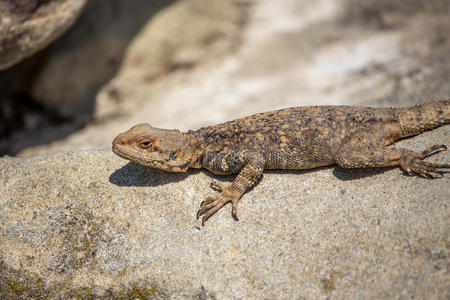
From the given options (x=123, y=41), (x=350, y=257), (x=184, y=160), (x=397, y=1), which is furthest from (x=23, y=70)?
(x=397, y=1)

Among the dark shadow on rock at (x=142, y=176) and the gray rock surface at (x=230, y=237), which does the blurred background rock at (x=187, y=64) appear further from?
the gray rock surface at (x=230, y=237)

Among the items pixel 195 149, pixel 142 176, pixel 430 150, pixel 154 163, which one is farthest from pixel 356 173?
pixel 142 176

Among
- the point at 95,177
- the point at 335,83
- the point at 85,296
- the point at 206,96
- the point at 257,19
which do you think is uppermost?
the point at 257,19

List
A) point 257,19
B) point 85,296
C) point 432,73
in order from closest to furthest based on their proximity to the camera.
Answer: point 85,296 < point 432,73 < point 257,19

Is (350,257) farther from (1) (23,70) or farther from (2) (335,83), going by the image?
(1) (23,70)

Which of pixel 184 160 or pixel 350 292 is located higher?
pixel 184 160

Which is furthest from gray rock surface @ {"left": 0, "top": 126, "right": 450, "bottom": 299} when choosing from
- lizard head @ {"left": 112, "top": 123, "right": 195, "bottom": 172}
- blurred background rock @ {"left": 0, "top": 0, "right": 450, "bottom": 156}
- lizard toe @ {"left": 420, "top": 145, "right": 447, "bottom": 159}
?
blurred background rock @ {"left": 0, "top": 0, "right": 450, "bottom": 156}

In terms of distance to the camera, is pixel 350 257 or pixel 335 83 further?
pixel 335 83

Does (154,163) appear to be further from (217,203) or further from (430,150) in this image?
(430,150)
